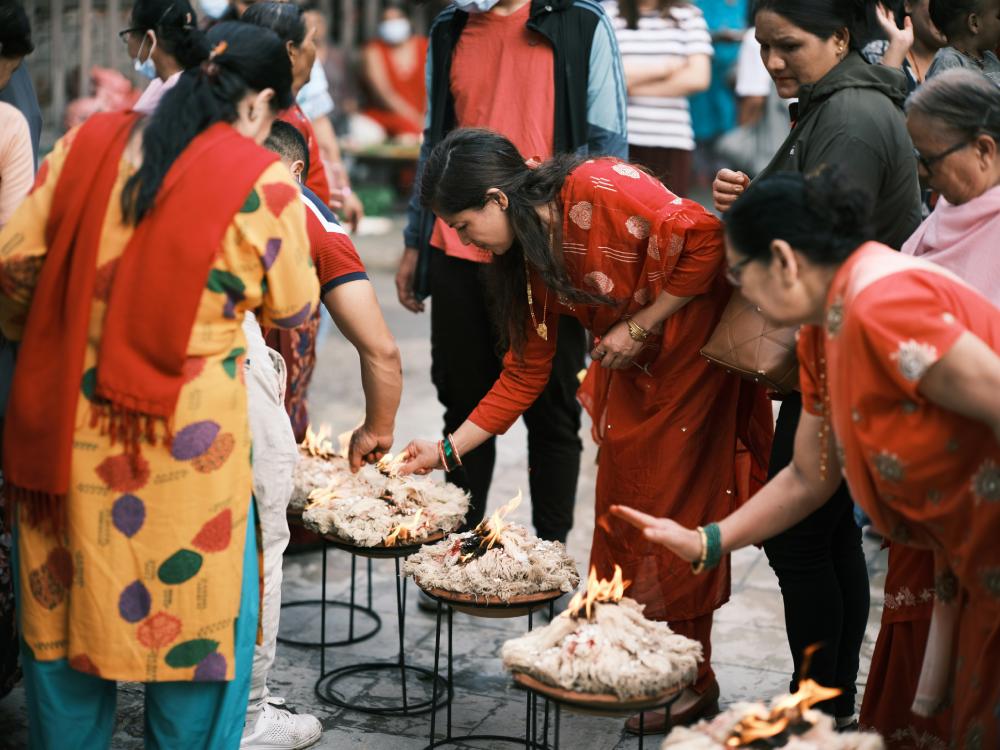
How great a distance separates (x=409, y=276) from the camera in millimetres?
4043

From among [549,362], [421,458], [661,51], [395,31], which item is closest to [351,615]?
[421,458]

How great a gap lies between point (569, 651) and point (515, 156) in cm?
139

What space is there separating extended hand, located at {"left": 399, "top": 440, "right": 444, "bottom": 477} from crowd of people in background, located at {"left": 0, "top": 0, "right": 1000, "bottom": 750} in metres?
0.01

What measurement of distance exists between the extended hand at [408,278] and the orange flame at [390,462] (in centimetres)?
96

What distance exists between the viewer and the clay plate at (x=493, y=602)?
263cm

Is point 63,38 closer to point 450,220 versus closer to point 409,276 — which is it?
point 409,276

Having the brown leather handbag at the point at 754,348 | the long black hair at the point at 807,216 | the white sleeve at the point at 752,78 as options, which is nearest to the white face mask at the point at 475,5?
the brown leather handbag at the point at 754,348

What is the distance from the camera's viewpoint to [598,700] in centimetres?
213

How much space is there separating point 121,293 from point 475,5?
7.12ft

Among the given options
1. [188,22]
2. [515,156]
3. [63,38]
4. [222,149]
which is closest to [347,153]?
[63,38]

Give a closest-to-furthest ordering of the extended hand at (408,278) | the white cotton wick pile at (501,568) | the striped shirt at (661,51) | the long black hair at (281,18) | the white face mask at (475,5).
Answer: the white cotton wick pile at (501,568)
the white face mask at (475,5)
the long black hair at (281,18)
the extended hand at (408,278)
the striped shirt at (661,51)

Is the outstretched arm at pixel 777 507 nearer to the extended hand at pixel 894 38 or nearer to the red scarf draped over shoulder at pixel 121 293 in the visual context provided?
the red scarf draped over shoulder at pixel 121 293

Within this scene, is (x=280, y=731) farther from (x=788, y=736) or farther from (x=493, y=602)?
(x=788, y=736)

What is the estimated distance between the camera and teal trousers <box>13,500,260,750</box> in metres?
2.25
